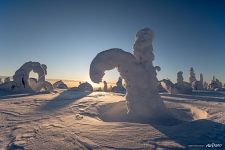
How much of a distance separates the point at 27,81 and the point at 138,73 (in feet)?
56.6

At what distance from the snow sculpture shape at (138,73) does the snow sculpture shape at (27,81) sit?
50.3 feet

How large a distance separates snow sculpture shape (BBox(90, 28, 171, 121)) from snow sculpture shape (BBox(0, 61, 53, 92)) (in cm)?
1532

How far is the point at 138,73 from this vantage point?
46.9 ft

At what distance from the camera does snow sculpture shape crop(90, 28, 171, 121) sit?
13820 millimetres

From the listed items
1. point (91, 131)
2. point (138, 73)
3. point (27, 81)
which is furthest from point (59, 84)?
point (91, 131)

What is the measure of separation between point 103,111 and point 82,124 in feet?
11.8

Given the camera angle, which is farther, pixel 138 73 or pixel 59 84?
pixel 59 84

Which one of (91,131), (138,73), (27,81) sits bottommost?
(91,131)

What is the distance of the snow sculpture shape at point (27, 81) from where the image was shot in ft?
89.3

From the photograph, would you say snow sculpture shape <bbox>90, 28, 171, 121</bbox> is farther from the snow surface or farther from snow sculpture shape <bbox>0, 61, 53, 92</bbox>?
snow sculpture shape <bbox>0, 61, 53, 92</bbox>

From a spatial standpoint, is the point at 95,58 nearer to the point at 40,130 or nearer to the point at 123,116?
the point at 123,116

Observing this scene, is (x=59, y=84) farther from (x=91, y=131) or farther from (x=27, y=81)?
(x=91, y=131)

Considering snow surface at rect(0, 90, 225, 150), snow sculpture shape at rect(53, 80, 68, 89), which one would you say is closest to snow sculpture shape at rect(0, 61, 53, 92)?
snow sculpture shape at rect(53, 80, 68, 89)

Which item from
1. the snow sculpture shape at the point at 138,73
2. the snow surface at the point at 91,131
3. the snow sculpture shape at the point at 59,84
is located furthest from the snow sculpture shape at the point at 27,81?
the snow sculpture shape at the point at 138,73
